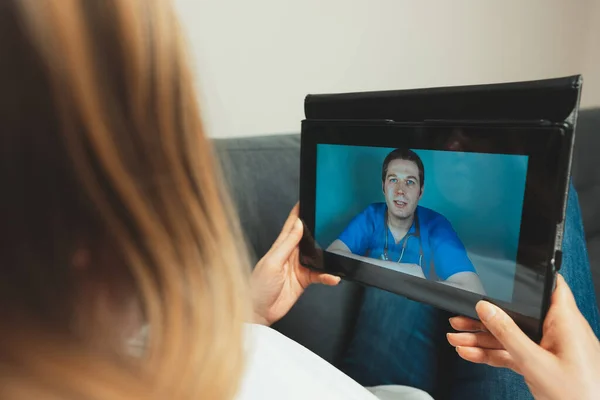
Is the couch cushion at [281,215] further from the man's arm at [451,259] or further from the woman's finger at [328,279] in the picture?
the man's arm at [451,259]

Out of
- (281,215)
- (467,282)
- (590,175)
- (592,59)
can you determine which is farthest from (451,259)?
(592,59)

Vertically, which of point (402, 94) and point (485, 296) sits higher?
point (402, 94)

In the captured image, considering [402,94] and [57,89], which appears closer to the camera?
[57,89]

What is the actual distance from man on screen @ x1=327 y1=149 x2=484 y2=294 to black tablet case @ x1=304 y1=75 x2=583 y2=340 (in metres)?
0.05

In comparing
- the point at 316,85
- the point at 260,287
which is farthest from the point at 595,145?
the point at 260,287

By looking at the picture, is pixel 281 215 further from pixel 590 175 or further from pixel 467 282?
pixel 590 175

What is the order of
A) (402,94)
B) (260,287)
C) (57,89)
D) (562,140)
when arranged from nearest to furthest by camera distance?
(57,89), (562,140), (402,94), (260,287)

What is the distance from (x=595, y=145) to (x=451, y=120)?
2.39 feet

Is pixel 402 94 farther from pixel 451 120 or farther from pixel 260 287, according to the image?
pixel 260 287

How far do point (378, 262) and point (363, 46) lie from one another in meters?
0.56

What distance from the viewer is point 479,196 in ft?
1.53

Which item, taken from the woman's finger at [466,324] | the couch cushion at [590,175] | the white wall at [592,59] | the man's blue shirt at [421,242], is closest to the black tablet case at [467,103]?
the man's blue shirt at [421,242]

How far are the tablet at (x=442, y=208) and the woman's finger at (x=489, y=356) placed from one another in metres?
0.06

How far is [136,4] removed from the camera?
243mm
